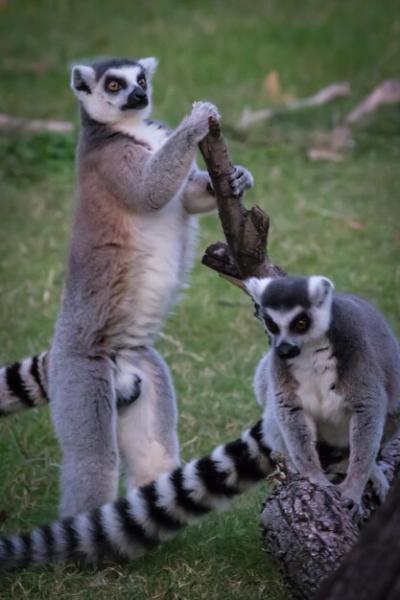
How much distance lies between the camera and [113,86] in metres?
4.99

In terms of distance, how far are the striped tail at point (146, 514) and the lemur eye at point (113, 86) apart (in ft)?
5.33

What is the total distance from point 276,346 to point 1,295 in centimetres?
369

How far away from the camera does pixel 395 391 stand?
Result: 14.2 feet

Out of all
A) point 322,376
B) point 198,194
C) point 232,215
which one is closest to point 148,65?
point 198,194

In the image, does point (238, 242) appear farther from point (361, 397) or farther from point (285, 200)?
point (285, 200)

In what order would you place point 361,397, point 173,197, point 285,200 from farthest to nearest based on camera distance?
point 285,200
point 173,197
point 361,397

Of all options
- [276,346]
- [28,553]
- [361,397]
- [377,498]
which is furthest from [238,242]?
[28,553]

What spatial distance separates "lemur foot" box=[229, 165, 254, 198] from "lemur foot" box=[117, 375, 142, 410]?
89 cm

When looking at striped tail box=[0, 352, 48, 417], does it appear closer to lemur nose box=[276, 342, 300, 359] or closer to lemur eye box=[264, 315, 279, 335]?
lemur eye box=[264, 315, 279, 335]

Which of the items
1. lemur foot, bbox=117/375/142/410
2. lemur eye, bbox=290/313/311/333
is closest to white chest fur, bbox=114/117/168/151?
lemur foot, bbox=117/375/142/410

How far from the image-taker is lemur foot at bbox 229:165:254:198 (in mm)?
4245

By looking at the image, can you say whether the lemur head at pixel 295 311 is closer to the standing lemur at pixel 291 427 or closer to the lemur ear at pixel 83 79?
the standing lemur at pixel 291 427

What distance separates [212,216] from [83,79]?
3.51m

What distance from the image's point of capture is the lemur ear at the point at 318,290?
4.04m
